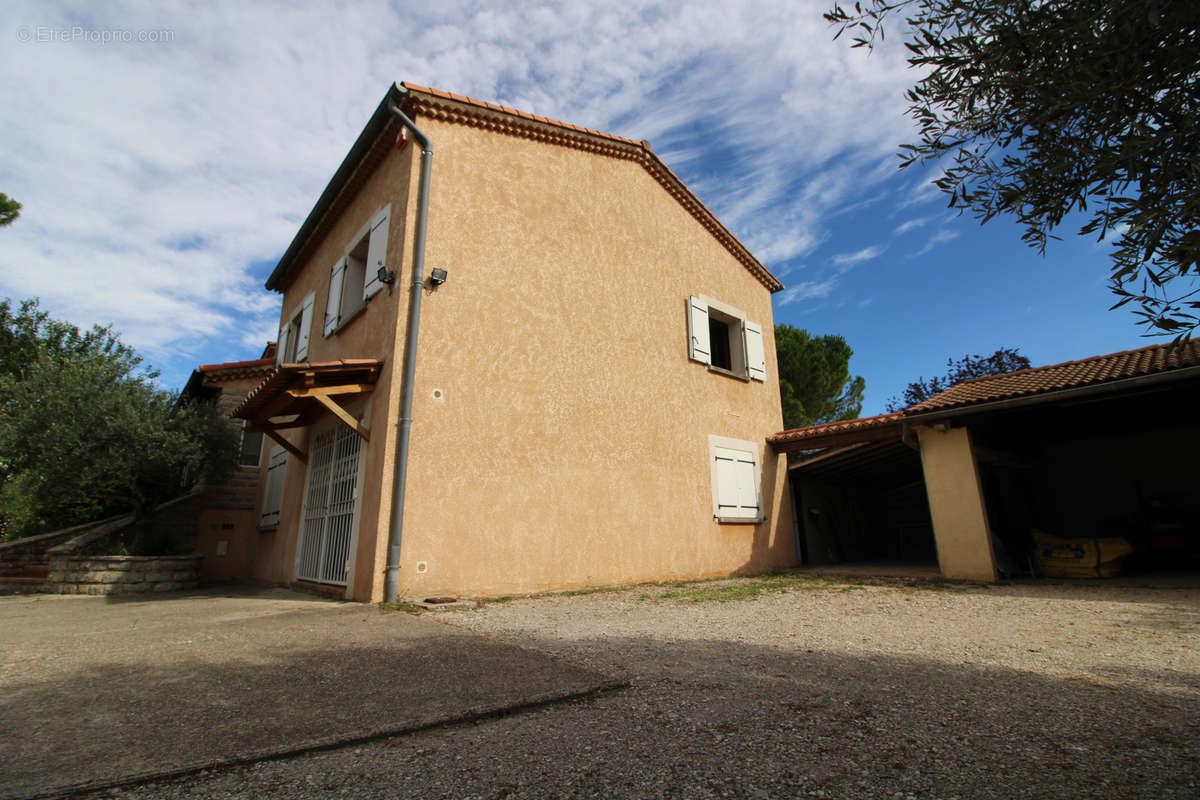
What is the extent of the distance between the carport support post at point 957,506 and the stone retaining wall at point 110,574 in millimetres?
10610

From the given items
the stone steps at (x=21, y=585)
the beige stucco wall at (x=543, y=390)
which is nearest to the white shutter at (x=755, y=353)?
the beige stucco wall at (x=543, y=390)

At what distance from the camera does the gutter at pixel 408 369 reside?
5672mm

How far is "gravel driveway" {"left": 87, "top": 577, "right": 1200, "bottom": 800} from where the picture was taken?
171cm

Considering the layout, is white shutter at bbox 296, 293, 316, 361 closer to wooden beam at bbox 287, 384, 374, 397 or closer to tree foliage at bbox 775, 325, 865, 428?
wooden beam at bbox 287, 384, 374, 397

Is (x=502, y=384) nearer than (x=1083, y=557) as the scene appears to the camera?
Yes

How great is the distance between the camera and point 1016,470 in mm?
10891

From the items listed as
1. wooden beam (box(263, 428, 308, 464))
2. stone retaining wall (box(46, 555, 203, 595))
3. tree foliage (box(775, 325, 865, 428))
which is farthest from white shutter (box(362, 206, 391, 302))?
tree foliage (box(775, 325, 865, 428))

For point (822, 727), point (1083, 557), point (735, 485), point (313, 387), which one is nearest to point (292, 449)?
point (313, 387)

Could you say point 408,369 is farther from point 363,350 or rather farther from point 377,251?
point 377,251

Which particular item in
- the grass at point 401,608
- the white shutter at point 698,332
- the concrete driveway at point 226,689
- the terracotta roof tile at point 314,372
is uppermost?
the white shutter at point 698,332

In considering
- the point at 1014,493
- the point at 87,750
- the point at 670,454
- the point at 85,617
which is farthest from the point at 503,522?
the point at 1014,493

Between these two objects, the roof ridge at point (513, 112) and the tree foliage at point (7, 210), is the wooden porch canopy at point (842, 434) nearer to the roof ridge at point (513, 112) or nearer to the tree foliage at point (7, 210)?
the roof ridge at point (513, 112)

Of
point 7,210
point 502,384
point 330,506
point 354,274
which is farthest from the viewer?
point 7,210

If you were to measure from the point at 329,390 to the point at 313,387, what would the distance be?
6.8 inches
